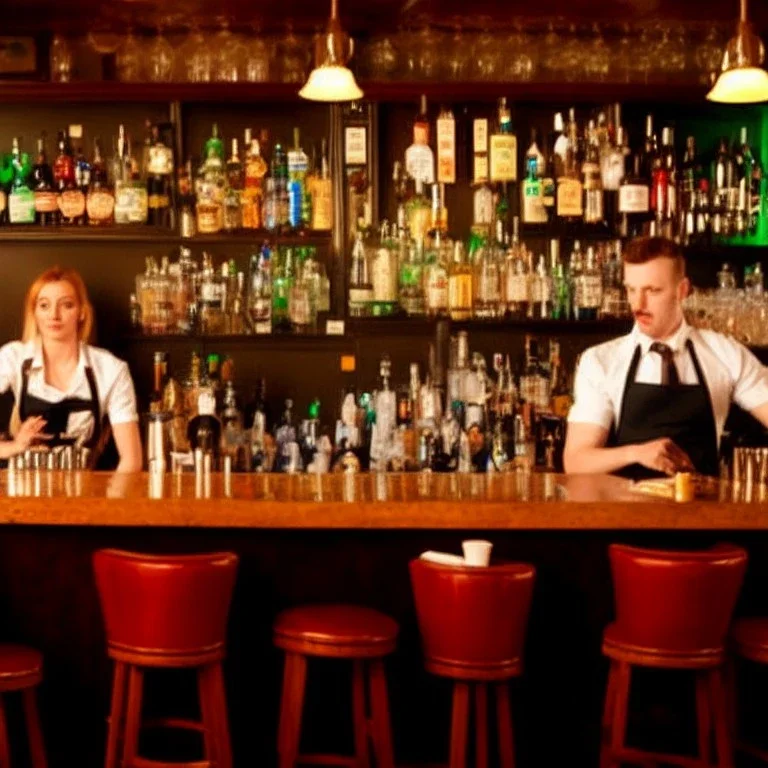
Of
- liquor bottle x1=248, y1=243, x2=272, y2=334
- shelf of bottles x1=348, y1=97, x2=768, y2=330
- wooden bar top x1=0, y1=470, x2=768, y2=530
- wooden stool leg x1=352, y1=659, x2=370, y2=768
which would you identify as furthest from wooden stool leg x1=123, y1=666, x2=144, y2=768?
shelf of bottles x1=348, y1=97, x2=768, y2=330

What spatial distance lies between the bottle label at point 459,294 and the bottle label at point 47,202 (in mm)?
1587

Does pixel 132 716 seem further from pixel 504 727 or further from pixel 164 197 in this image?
pixel 164 197

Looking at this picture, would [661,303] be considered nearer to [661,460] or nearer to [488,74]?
[661,460]

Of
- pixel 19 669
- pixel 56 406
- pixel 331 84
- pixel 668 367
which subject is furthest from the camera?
pixel 56 406

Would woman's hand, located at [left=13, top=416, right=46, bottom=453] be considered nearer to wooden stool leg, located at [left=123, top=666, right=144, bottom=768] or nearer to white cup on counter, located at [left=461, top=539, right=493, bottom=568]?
wooden stool leg, located at [left=123, top=666, right=144, bottom=768]

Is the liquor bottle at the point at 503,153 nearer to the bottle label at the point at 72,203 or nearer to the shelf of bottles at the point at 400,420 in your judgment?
the shelf of bottles at the point at 400,420

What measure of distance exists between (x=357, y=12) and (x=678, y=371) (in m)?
1.89

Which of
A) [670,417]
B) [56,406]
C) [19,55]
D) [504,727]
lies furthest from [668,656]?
[19,55]

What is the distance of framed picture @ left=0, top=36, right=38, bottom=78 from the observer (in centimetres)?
576

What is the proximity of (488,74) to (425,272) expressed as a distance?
0.82 metres

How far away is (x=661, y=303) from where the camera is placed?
4.95 metres

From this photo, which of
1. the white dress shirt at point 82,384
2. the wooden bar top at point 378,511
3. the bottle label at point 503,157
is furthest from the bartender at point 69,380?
the wooden bar top at point 378,511

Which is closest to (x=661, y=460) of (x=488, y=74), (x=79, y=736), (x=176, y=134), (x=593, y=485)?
(x=593, y=485)

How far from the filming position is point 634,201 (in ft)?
19.0
